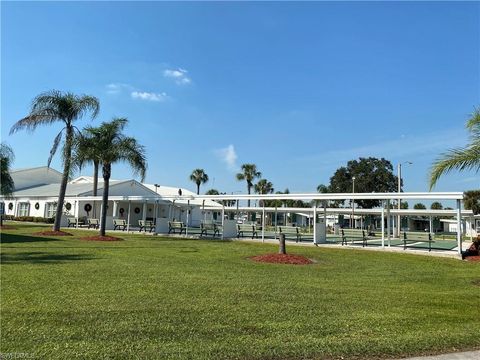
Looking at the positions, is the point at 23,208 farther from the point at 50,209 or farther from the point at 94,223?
the point at 94,223

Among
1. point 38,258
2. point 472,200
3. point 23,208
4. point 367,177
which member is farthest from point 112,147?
point 367,177

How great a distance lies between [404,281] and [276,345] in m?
6.60

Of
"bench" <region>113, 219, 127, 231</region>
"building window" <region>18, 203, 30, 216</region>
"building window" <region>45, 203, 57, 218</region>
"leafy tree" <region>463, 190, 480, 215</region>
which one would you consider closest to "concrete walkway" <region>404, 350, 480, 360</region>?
"bench" <region>113, 219, 127, 231</region>

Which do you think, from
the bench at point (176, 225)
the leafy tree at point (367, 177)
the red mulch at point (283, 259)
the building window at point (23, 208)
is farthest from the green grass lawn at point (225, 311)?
the leafy tree at point (367, 177)

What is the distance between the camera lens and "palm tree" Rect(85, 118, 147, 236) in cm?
2327

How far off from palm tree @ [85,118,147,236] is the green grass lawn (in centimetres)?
1176

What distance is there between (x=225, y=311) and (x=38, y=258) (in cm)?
777

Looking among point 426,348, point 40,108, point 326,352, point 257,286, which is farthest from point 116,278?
point 40,108

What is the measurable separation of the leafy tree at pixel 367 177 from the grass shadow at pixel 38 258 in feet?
192

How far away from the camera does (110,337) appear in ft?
17.5

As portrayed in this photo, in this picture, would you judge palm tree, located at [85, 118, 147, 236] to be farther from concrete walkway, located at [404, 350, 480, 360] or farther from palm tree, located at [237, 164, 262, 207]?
palm tree, located at [237, 164, 262, 207]

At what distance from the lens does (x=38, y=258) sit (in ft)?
40.3

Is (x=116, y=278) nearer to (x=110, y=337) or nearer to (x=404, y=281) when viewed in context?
(x=110, y=337)

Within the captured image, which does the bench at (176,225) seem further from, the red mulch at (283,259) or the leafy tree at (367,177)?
the leafy tree at (367,177)
